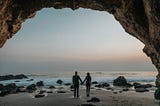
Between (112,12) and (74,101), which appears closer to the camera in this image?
(74,101)

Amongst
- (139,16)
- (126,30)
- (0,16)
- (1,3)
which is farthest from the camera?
(126,30)

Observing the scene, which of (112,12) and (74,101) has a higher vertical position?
(112,12)

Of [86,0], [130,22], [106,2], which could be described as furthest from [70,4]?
[130,22]

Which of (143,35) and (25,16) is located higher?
(25,16)

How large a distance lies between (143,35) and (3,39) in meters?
12.7

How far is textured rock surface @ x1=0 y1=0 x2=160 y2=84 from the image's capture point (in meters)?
21.4

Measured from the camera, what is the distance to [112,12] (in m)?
27.0

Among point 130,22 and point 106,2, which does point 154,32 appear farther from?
point 106,2

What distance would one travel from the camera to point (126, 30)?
94.1 ft

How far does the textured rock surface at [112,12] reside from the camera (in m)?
21.4

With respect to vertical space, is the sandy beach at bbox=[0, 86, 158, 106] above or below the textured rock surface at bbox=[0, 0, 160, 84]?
below

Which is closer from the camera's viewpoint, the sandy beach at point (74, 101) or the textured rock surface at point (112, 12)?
the sandy beach at point (74, 101)

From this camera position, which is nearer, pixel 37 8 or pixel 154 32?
pixel 154 32

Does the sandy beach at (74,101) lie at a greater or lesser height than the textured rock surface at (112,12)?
lesser
